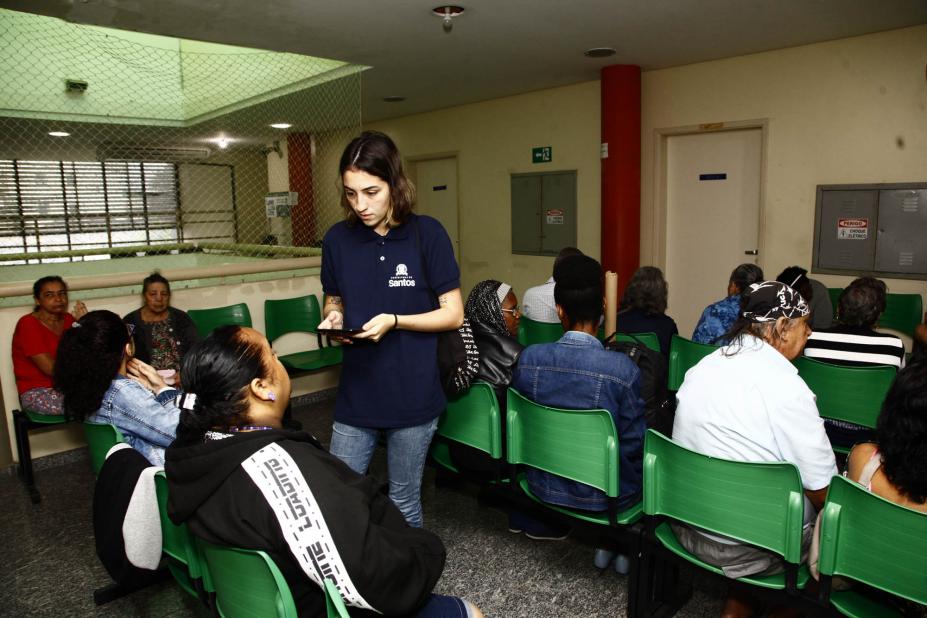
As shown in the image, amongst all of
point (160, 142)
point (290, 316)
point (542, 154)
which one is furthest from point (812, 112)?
point (160, 142)

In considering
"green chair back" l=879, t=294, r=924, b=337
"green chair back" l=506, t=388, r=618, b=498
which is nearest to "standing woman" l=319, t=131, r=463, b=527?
"green chair back" l=506, t=388, r=618, b=498

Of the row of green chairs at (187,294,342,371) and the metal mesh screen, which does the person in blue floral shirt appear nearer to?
the row of green chairs at (187,294,342,371)

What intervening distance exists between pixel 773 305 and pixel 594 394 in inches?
23.8

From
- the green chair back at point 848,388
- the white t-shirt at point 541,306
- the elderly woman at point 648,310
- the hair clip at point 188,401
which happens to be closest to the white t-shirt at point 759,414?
the green chair back at point 848,388

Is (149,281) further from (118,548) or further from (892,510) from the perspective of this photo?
(892,510)

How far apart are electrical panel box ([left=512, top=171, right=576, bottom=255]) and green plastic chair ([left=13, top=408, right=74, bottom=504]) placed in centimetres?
482

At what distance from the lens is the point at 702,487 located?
5.77ft

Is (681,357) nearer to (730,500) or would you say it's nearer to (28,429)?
(730,500)

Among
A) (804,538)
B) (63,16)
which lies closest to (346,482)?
(804,538)

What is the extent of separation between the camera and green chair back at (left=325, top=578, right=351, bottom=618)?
1151mm

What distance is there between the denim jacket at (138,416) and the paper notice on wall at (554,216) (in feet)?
17.0

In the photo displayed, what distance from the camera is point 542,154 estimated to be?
6898 mm

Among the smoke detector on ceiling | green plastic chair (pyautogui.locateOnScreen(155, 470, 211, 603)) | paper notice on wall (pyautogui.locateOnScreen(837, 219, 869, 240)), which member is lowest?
green plastic chair (pyautogui.locateOnScreen(155, 470, 211, 603))

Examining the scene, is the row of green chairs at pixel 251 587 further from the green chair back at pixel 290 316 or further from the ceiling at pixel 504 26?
the green chair back at pixel 290 316
